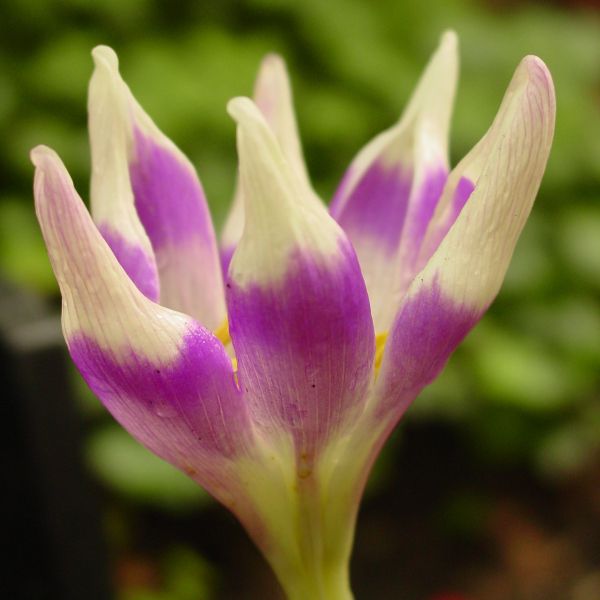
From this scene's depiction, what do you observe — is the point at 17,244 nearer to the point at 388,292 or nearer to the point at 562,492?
the point at 562,492

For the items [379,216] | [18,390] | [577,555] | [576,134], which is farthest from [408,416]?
[379,216]

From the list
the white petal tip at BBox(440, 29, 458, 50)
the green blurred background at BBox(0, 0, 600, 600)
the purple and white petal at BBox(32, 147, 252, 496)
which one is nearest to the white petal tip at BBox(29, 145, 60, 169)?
the purple and white petal at BBox(32, 147, 252, 496)

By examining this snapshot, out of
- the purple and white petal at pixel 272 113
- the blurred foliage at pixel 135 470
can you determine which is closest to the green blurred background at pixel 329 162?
the blurred foliage at pixel 135 470

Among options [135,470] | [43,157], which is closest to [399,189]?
[43,157]

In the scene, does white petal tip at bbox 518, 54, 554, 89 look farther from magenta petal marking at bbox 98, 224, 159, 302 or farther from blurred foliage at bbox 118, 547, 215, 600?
blurred foliage at bbox 118, 547, 215, 600

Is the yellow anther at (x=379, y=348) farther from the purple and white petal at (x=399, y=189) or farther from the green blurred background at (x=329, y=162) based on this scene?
the green blurred background at (x=329, y=162)

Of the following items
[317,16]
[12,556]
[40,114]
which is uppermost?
[317,16]
